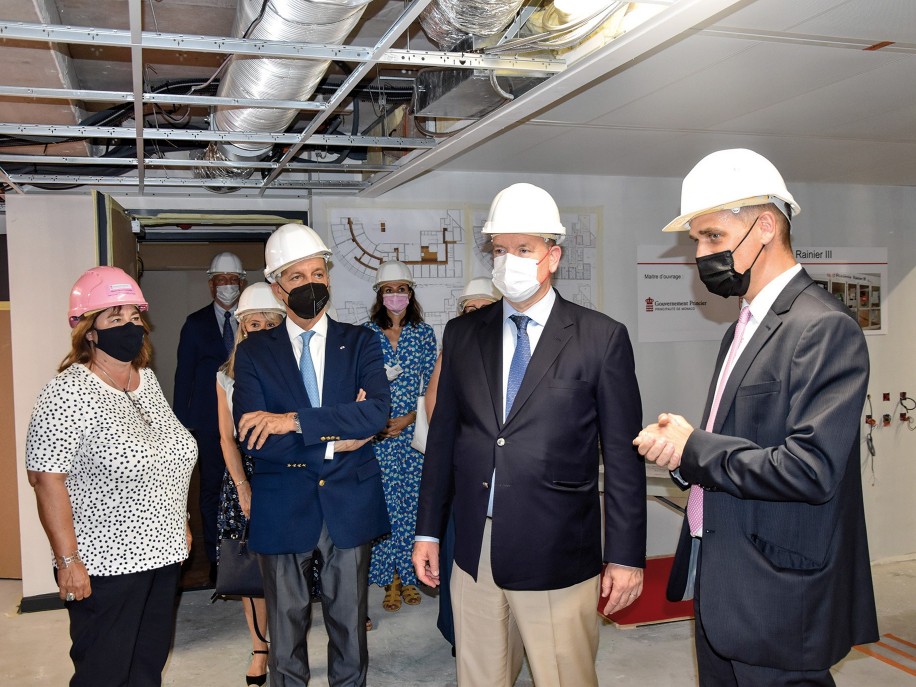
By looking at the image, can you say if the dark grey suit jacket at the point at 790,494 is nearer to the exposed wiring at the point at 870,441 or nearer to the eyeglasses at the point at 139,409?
the eyeglasses at the point at 139,409

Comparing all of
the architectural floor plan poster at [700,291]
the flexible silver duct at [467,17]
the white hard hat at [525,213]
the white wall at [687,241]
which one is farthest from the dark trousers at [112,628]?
the architectural floor plan poster at [700,291]

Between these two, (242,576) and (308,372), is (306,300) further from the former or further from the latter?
(242,576)

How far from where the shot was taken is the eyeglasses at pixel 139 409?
2621 millimetres

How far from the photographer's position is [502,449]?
7.22ft

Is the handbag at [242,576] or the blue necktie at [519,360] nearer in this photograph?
the blue necktie at [519,360]

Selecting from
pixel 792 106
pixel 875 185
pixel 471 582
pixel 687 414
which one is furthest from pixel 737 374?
pixel 875 185

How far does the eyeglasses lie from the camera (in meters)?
2.62

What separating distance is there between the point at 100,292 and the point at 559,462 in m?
1.61

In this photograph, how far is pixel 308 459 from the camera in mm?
2641

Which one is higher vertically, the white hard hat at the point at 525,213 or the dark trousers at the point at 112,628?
the white hard hat at the point at 525,213

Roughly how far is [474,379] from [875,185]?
15.7 feet

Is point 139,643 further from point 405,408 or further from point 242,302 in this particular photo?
point 405,408

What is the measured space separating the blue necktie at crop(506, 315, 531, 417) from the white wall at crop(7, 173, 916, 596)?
2.83 m

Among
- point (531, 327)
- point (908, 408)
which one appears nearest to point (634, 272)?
point (908, 408)
